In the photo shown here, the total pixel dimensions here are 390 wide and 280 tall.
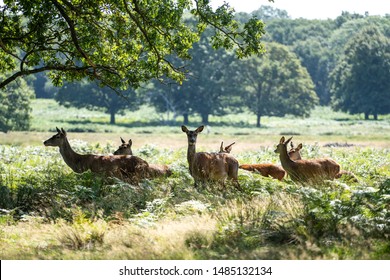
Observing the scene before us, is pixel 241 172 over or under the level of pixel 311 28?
under

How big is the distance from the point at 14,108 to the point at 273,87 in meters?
41.4

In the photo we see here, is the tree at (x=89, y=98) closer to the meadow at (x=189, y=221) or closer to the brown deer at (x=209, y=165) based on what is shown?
the meadow at (x=189, y=221)

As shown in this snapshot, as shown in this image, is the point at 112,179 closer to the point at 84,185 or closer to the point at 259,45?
the point at 84,185

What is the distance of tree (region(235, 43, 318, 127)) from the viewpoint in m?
99.1

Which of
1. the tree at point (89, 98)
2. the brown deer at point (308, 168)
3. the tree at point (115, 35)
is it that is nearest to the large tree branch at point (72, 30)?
the tree at point (115, 35)

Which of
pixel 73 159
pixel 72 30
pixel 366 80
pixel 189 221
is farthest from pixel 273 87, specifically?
pixel 189 221

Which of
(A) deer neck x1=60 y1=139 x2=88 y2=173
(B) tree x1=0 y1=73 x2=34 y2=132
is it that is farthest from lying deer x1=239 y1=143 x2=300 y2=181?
(B) tree x1=0 y1=73 x2=34 y2=132

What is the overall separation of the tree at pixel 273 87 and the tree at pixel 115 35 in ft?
254

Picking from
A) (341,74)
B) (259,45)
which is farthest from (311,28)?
(259,45)

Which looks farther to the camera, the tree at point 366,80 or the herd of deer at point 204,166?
the tree at point 366,80

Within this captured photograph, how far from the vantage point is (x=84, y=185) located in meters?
16.4

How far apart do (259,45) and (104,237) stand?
999cm

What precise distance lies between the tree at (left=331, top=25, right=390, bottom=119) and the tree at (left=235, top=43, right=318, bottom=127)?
15.4 ft

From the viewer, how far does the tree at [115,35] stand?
63.6ft
